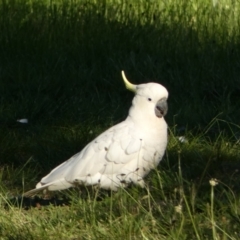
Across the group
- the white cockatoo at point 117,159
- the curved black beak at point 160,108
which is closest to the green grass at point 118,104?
the white cockatoo at point 117,159

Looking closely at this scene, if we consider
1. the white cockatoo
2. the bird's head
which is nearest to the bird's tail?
the white cockatoo

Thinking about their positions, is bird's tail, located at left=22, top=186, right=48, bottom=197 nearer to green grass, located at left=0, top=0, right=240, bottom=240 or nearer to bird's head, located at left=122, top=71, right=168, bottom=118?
green grass, located at left=0, top=0, right=240, bottom=240

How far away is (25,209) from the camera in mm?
4020

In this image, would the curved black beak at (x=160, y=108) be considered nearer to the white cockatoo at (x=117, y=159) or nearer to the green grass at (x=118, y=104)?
the white cockatoo at (x=117, y=159)

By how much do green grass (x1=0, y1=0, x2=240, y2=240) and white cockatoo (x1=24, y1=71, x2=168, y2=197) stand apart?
8 cm

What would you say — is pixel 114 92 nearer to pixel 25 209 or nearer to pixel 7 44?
pixel 7 44

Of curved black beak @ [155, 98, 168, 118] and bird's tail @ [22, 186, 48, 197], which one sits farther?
curved black beak @ [155, 98, 168, 118]

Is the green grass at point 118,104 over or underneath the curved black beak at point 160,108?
underneath

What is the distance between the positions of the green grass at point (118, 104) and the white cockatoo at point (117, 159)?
8 centimetres

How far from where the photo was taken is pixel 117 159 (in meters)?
4.05

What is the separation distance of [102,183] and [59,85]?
1.89 m

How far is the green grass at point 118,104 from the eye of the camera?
3570 millimetres

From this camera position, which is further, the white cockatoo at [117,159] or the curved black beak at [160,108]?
the curved black beak at [160,108]

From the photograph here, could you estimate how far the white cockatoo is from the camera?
398 centimetres
